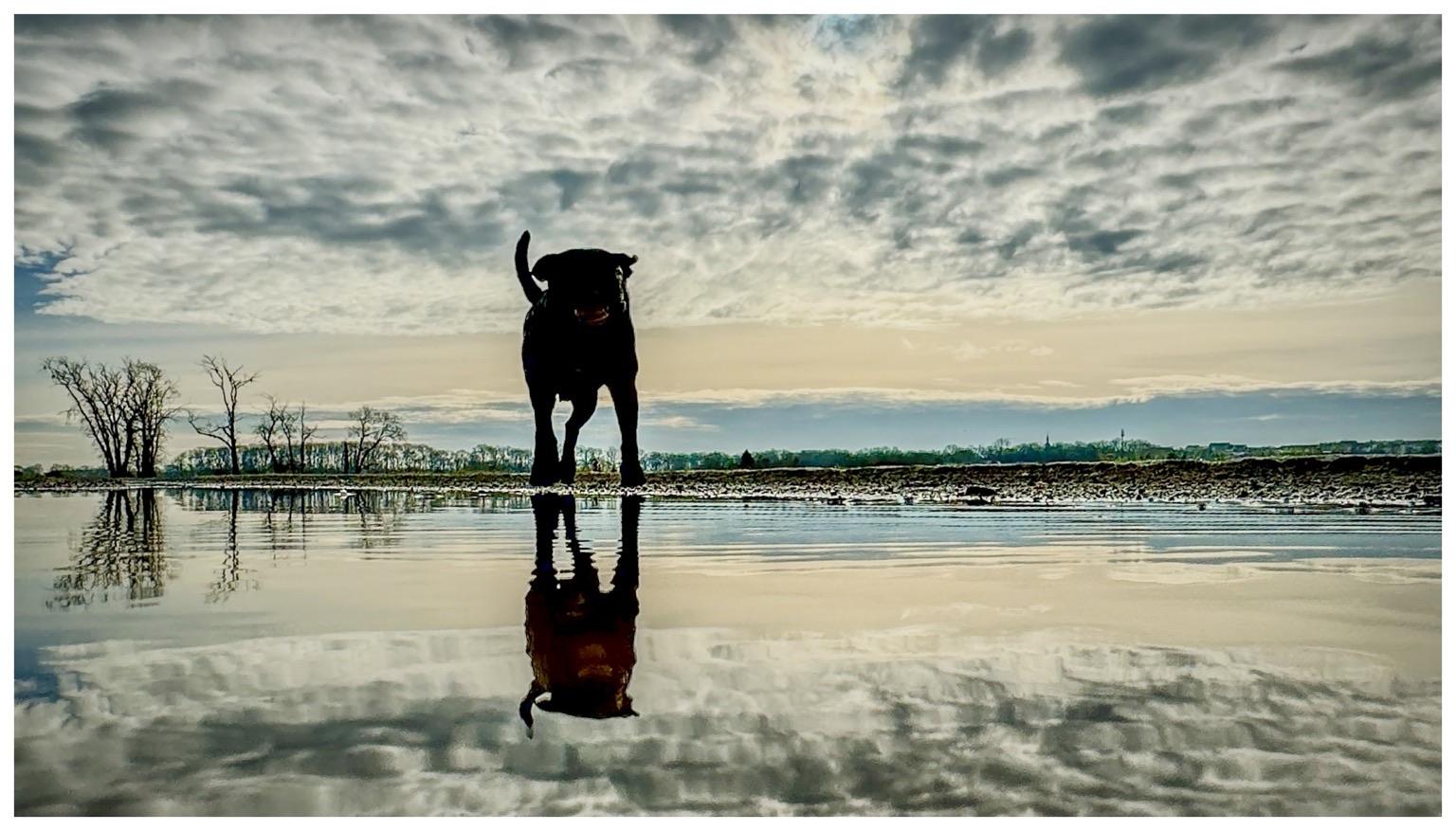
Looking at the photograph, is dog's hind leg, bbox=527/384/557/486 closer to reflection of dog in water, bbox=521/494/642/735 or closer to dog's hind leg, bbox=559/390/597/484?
dog's hind leg, bbox=559/390/597/484

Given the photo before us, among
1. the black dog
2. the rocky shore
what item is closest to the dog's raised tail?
the black dog

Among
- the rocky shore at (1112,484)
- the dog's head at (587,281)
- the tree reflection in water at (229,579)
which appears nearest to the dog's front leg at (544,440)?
the rocky shore at (1112,484)

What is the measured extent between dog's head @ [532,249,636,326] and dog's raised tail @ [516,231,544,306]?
71.4 inches

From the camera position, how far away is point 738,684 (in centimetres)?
320

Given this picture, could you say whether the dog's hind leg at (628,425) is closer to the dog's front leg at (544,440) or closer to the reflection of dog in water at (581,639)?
the dog's front leg at (544,440)

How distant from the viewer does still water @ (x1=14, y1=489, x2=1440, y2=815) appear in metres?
2.44

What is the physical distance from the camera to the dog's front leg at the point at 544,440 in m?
16.9

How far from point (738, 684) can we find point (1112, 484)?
37.7 feet

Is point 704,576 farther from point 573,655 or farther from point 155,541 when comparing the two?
point 155,541

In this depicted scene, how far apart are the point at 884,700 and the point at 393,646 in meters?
1.66

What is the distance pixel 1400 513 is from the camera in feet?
30.2

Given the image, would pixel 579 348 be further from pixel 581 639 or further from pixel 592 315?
pixel 581 639

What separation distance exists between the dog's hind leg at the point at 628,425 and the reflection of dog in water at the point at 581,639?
1008cm
